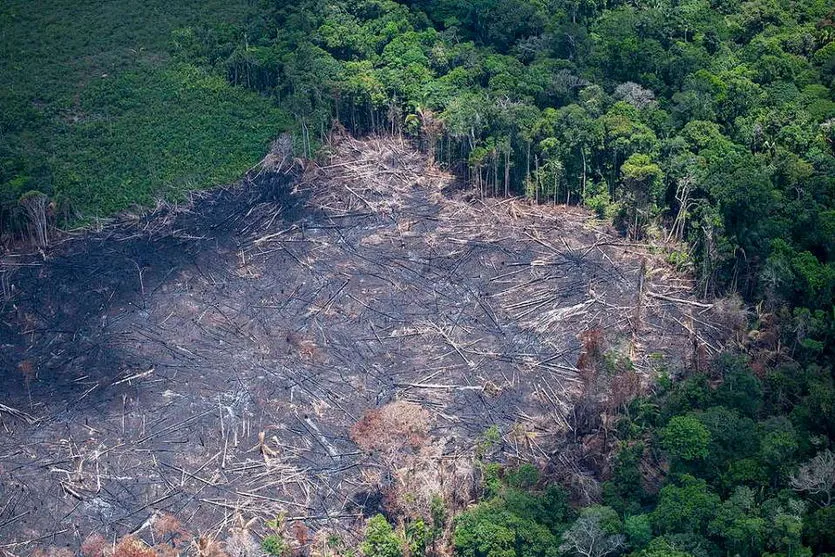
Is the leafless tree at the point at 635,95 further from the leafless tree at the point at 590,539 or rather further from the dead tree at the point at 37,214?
the dead tree at the point at 37,214

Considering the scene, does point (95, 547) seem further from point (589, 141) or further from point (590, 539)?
point (589, 141)

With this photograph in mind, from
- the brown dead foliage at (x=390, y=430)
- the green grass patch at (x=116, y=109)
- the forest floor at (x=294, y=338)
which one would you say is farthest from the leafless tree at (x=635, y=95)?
the brown dead foliage at (x=390, y=430)

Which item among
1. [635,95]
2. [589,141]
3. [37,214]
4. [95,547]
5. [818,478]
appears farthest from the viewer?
[635,95]

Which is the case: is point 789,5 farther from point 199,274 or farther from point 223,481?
point 223,481

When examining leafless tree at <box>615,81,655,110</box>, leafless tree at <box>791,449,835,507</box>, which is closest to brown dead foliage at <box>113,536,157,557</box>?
leafless tree at <box>791,449,835,507</box>

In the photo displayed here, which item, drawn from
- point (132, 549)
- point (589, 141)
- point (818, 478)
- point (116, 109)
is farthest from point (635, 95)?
point (132, 549)
